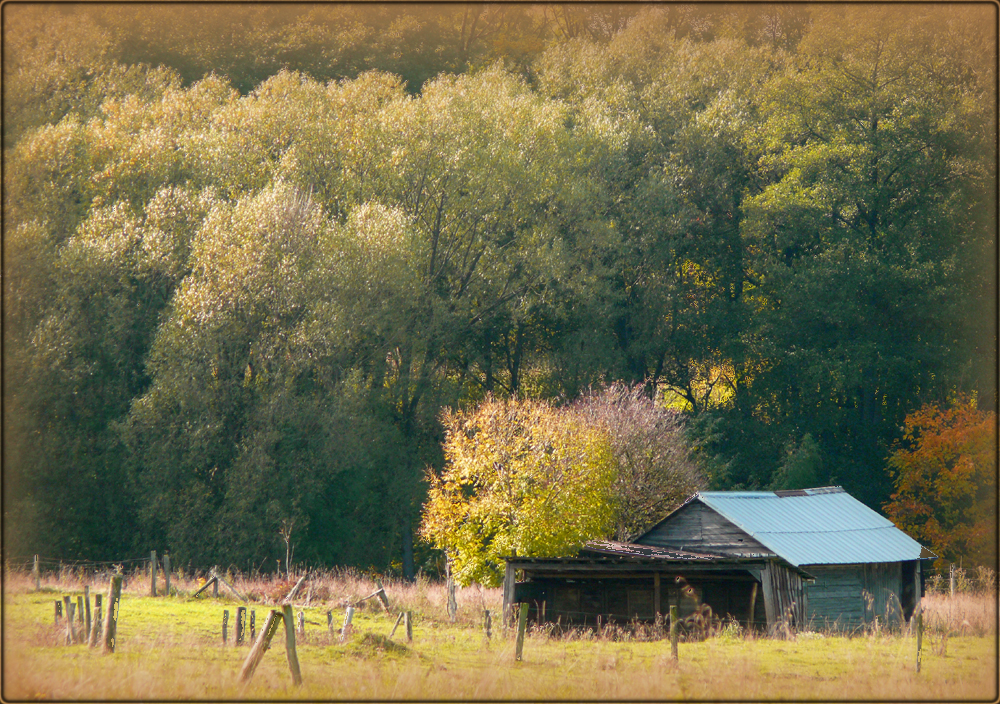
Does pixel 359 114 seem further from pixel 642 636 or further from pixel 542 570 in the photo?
pixel 642 636

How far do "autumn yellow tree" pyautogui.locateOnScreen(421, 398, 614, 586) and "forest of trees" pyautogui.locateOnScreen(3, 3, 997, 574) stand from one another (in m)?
9.19

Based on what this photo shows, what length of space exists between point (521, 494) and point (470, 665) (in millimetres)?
10416

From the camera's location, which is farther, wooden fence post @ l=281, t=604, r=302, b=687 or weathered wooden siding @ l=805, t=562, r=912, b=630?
weathered wooden siding @ l=805, t=562, r=912, b=630

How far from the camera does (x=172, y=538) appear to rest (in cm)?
3272

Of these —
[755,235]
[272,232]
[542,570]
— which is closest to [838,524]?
[542,570]

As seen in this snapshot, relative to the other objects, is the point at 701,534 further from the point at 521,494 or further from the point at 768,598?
the point at 521,494

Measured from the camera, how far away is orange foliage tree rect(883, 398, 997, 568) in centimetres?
3859

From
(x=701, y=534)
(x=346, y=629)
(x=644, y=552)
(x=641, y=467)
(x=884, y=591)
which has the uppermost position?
(x=641, y=467)

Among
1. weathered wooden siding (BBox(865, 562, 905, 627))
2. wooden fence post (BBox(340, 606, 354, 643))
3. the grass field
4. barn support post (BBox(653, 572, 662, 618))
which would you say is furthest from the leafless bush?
wooden fence post (BBox(340, 606, 354, 643))

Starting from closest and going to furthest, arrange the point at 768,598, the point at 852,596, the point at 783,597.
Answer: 1. the point at 768,598
2. the point at 783,597
3. the point at 852,596

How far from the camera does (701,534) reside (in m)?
27.2

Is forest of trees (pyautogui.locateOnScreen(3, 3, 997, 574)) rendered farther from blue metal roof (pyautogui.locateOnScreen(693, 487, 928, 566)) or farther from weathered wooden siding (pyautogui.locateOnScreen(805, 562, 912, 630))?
weathered wooden siding (pyautogui.locateOnScreen(805, 562, 912, 630))

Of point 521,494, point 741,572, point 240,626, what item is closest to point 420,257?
point 521,494

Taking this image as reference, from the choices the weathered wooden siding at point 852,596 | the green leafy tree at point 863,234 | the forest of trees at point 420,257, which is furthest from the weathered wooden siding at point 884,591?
the green leafy tree at point 863,234
